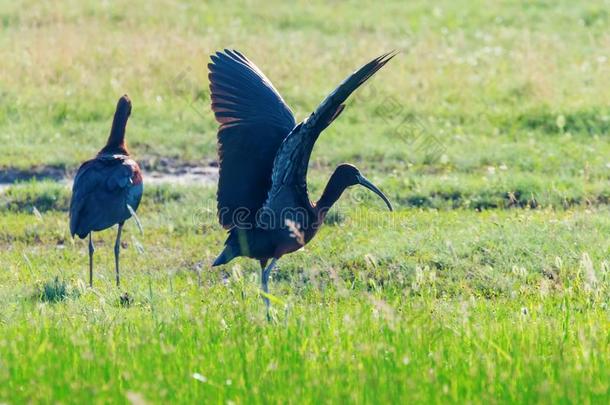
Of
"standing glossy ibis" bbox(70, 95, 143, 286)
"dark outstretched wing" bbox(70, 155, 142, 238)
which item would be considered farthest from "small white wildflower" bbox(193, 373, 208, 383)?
"dark outstretched wing" bbox(70, 155, 142, 238)

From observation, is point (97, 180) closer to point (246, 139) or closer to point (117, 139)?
point (117, 139)

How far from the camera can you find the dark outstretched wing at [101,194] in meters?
8.41

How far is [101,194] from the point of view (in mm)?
8477

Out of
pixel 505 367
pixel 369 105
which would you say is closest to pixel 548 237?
pixel 505 367

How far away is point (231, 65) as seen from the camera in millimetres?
7672

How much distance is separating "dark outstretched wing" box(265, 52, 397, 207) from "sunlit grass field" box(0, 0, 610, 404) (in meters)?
0.61

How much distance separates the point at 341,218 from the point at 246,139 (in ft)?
8.59

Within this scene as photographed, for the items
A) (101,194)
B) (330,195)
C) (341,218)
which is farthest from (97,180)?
(341,218)

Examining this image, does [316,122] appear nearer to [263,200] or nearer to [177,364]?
[263,200]

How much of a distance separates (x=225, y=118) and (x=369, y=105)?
22.2 ft

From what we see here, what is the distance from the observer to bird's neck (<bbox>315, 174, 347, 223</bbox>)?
7.59 meters

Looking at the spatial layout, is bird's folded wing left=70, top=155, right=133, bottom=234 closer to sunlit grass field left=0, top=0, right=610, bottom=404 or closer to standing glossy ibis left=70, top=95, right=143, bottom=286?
standing glossy ibis left=70, top=95, right=143, bottom=286

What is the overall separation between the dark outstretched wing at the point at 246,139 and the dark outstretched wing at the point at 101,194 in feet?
4.00

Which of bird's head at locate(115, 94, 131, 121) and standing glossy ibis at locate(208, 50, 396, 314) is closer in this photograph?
standing glossy ibis at locate(208, 50, 396, 314)
